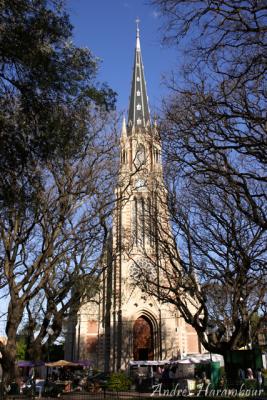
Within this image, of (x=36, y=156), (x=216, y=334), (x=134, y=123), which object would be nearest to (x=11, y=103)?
(x=36, y=156)

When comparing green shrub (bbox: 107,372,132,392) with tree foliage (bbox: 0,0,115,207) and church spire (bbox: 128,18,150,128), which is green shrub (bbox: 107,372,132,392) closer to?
tree foliage (bbox: 0,0,115,207)

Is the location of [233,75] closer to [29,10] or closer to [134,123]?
[29,10]

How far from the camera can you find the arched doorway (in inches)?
1257

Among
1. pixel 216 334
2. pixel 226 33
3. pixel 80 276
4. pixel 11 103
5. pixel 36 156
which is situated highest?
pixel 226 33

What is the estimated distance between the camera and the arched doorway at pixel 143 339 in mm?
31938

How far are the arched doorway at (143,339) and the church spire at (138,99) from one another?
20488 mm

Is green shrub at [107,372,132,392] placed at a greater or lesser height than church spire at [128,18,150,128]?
lesser

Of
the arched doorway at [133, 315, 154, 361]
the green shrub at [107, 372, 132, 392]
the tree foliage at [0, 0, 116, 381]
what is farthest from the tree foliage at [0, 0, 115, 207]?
the arched doorway at [133, 315, 154, 361]

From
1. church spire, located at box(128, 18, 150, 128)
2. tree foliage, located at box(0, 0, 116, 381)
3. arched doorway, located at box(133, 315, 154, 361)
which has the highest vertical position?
church spire, located at box(128, 18, 150, 128)

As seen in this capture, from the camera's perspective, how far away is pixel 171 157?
1113 cm

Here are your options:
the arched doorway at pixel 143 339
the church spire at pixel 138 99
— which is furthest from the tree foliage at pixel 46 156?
the church spire at pixel 138 99

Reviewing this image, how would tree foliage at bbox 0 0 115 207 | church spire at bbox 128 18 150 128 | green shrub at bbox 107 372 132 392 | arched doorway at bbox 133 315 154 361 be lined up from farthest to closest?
church spire at bbox 128 18 150 128, arched doorway at bbox 133 315 154 361, green shrub at bbox 107 372 132 392, tree foliage at bbox 0 0 115 207

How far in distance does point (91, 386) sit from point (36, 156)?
52.8ft

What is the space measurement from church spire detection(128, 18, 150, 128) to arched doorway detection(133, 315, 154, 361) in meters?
20.5
